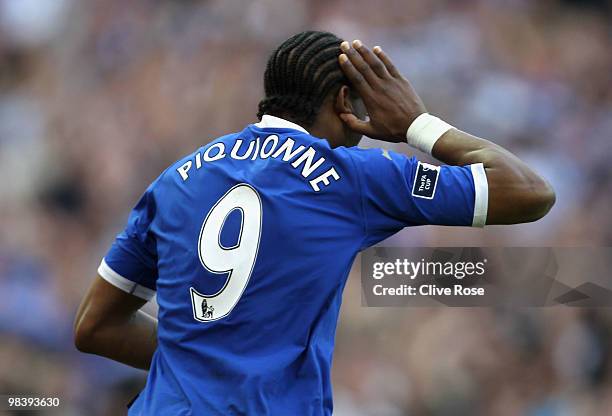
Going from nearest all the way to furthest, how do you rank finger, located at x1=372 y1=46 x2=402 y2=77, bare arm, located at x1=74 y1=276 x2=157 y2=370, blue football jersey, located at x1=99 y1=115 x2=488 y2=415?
1. blue football jersey, located at x1=99 y1=115 x2=488 y2=415
2. finger, located at x1=372 y1=46 x2=402 y2=77
3. bare arm, located at x1=74 y1=276 x2=157 y2=370

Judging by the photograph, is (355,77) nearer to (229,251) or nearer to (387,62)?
(387,62)

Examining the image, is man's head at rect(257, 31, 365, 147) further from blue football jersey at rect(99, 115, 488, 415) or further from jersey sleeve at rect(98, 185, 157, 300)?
jersey sleeve at rect(98, 185, 157, 300)

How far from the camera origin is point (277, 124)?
7.34 ft

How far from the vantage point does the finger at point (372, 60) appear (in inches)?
90.1

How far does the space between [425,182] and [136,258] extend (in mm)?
815

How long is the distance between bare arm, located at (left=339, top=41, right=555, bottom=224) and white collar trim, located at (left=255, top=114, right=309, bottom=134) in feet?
0.44

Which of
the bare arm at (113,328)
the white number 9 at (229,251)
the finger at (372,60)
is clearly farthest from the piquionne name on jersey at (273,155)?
the bare arm at (113,328)

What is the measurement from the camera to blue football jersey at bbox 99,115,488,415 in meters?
2.01

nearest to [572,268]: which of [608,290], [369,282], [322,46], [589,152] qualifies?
[608,290]

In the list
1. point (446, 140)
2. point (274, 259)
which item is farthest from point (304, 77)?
point (274, 259)

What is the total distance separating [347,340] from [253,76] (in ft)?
5.33

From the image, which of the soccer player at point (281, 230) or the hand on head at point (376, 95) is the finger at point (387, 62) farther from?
the soccer player at point (281, 230)

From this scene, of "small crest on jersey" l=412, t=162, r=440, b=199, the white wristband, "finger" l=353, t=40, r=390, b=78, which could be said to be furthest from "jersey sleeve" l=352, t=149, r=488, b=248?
"finger" l=353, t=40, r=390, b=78

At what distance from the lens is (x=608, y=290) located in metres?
4.81
